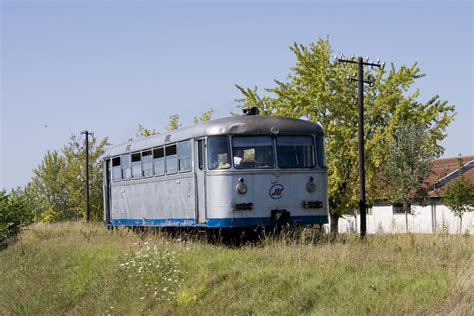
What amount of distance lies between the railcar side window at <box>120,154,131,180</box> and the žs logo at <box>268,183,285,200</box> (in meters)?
7.70

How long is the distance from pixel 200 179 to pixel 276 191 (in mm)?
1829

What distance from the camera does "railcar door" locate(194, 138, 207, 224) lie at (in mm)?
17422

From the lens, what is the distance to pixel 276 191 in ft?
56.2

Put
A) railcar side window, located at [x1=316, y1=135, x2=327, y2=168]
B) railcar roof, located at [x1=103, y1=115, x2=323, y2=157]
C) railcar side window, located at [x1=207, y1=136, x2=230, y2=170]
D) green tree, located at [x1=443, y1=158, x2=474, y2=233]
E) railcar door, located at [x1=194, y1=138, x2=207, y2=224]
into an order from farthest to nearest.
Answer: green tree, located at [x1=443, y1=158, x2=474, y2=233] < railcar side window, located at [x1=316, y1=135, x2=327, y2=168] < railcar door, located at [x1=194, y1=138, x2=207, y2=224] < railcar roof, located at [x1=103, y1=115, x2=323, y2=157] < railcar side window, located at [x1=207, y1=136, x2=230, y2=170]

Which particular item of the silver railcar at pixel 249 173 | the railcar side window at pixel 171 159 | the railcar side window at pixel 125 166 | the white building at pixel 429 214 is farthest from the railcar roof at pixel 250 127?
the white building at pixel 429 214

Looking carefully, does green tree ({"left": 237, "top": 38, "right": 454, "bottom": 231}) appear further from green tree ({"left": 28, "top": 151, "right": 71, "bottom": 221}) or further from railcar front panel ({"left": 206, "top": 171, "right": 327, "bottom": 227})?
green tree ({"left": 28, "top": 151, "right": 71, "bottom": 221})

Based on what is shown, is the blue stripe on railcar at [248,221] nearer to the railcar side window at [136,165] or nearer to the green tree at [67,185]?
the railcar side window at [136,165]

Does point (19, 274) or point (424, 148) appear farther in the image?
point (424, 148)

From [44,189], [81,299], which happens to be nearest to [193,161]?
[81,299]

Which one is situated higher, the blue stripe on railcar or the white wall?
the blue stripe on railcar

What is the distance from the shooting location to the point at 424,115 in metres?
33.3

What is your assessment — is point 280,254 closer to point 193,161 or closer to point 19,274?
point 193,161

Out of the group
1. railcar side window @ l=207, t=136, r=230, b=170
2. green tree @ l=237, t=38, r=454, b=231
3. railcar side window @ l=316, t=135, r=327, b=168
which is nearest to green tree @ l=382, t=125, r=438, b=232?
green tree @ l=237, t=38, r=454, b=231

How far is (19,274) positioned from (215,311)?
1160 cm
